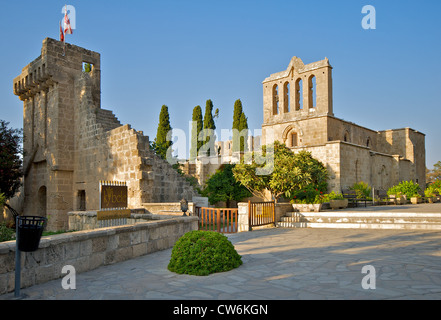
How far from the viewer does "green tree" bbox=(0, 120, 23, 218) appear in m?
18.2

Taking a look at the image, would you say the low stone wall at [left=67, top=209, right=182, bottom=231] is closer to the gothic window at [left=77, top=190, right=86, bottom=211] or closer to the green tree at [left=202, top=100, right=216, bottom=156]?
the gothic window at [left=77, top=190, right=86, bottom=211]

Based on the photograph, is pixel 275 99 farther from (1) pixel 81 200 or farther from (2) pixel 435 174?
(2) pixel 435 174

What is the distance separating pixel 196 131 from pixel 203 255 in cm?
3765

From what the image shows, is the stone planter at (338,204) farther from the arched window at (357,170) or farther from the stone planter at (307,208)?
the arched window at (357,170)

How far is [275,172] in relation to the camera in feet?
53.4

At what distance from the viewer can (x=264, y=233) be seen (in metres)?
10.7

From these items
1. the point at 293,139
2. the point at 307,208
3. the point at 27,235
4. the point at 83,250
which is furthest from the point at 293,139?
the point at 27,235

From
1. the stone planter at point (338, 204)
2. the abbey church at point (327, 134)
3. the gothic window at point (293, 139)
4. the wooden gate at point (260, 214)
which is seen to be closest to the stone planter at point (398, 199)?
the abbey church at point (327, 134)

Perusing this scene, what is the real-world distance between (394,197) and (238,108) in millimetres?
26499
